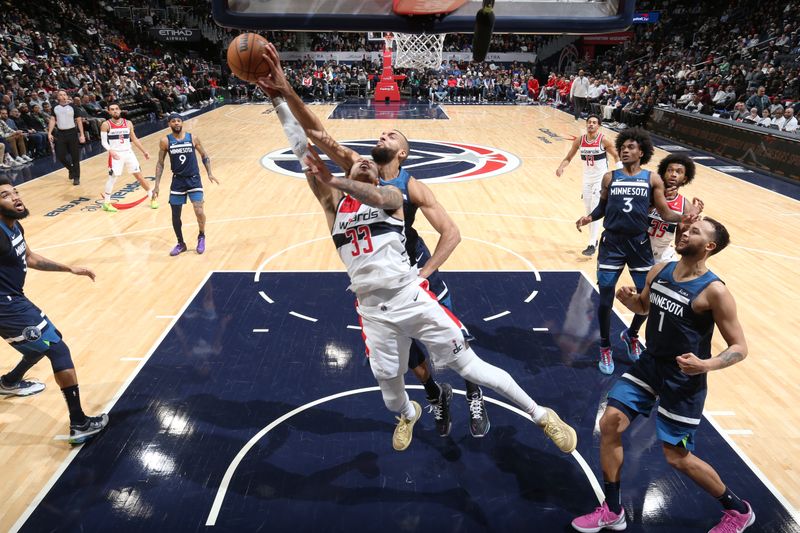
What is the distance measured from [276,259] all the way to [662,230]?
4823 mm

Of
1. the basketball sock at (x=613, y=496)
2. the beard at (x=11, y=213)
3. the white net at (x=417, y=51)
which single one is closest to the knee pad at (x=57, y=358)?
the beard at (x=11, y=213)

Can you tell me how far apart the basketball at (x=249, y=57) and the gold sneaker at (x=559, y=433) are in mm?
2776

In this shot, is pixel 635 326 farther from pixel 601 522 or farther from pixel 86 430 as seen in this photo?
pixel 86 430

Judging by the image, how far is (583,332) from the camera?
233 inches

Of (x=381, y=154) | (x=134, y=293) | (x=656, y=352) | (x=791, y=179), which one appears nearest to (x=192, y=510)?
(x=381, y=154)

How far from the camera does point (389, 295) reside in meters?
3.51

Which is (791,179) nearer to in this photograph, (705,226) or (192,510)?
(705,226)

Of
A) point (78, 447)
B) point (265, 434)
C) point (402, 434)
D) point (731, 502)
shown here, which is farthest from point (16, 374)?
point (731, 502)

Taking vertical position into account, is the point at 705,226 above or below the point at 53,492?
above

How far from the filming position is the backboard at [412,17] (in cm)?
399

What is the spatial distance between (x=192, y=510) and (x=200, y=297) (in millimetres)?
3397

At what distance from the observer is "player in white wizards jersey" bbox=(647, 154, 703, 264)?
16.6ft

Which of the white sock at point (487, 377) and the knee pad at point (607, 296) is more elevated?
the white sock at point (487, 377)

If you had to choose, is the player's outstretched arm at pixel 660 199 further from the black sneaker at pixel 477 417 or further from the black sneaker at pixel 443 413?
the black sneaker at pixel 443 413
